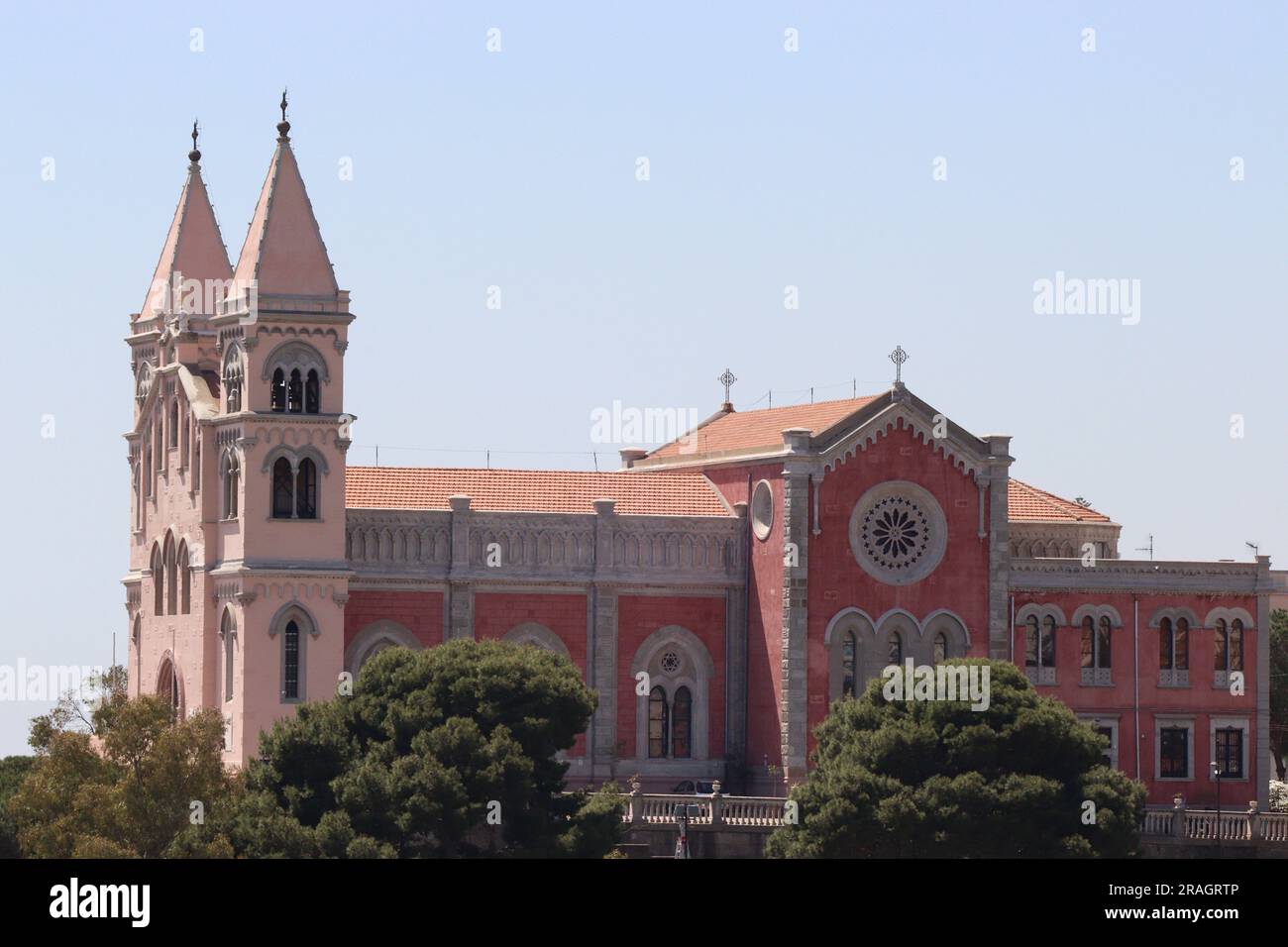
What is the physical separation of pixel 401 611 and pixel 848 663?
13.2 metres

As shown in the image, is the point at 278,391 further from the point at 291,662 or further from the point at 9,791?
the point at 9,791

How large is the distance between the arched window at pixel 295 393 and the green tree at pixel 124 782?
9612mm

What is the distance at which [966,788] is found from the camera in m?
76.1

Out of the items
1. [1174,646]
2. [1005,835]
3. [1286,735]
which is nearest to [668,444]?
[1174,646]

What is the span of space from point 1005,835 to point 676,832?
401 inches

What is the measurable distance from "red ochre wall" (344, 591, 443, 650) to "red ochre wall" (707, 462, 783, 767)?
31.2 feet

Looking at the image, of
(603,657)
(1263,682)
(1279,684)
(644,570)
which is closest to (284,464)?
(603,657)

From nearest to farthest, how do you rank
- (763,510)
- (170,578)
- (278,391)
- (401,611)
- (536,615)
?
1. (278,391)
2. (401,611)
3. (536,615)
4. (170,578)
5. (763,510)

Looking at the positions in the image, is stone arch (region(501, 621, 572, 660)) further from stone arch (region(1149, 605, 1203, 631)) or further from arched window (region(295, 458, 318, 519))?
stone arch (region(1149, 605, 1203, 631))

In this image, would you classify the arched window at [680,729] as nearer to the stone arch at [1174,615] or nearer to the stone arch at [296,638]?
the stone arch at [296,638]

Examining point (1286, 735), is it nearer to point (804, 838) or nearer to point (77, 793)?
point (804, 838)

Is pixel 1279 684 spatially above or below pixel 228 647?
below

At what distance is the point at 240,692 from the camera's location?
263 feet

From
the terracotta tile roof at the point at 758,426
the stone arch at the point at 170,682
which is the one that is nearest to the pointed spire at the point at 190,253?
the stone arch at the point at 170,682
